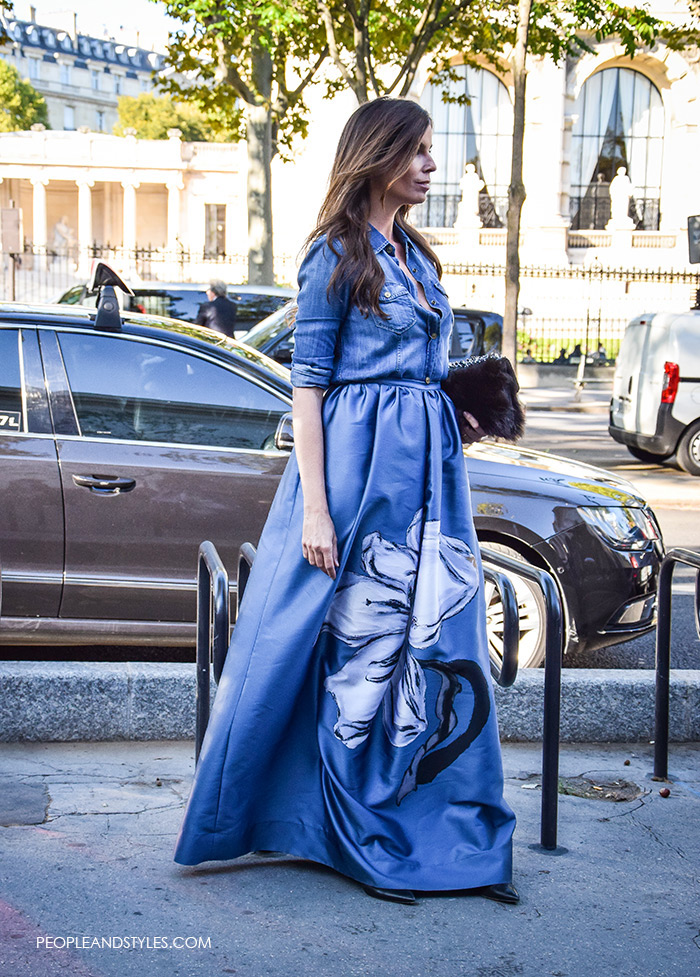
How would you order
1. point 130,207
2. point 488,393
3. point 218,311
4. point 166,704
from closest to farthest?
point 488,393 → point 166,704 → point 218,311 → point 130,207

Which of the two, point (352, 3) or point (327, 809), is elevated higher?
point (352, 3)

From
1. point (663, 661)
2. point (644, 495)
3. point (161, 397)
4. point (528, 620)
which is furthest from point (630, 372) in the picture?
point (663, 661)

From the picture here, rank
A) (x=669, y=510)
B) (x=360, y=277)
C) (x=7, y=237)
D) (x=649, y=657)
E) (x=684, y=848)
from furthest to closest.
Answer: (x=7, y=237) < (x=669, y=510) < (x=649, y=657) < (x=684, y=848) < (x=360, y=277)

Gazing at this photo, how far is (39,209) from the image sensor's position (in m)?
79.0

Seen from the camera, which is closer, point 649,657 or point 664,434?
point 649,657

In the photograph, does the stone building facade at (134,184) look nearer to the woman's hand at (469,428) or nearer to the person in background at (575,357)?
the person in background at (575,357)

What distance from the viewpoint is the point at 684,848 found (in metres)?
3.53

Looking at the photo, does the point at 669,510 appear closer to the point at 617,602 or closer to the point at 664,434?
the point at 664,434

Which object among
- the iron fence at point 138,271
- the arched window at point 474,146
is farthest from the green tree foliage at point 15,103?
the arched window at point 474,146

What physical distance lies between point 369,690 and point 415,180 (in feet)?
4.26

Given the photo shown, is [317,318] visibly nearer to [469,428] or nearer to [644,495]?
[469,428]

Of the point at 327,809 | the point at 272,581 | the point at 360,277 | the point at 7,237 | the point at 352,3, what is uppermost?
the point at 352,3

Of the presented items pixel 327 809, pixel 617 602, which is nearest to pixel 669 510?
pixel 617 602

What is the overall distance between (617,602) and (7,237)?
17199mm
